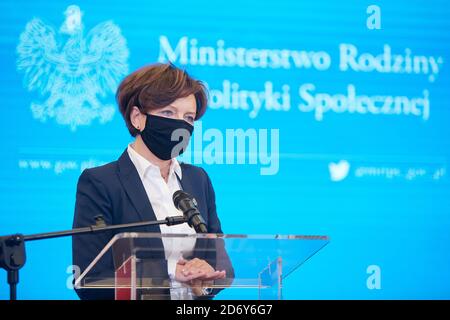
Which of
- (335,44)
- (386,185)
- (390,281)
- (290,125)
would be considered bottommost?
(390,281)

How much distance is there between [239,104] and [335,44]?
69cm

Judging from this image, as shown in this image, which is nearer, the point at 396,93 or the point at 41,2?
the point at 41,2

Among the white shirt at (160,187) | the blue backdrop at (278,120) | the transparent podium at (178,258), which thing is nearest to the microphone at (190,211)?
the transparent podium at (178,258)

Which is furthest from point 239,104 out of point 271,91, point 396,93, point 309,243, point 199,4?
point 309,243

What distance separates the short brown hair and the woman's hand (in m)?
1.11

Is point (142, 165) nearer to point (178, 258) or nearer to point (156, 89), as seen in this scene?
point (156, 89)

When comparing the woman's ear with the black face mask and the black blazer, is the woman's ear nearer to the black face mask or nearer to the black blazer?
the black face mask

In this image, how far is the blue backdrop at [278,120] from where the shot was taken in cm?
442

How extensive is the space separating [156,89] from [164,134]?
20 cm

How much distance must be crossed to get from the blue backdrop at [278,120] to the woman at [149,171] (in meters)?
0.76

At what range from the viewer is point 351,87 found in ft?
15.8

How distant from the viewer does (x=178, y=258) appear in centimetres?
277

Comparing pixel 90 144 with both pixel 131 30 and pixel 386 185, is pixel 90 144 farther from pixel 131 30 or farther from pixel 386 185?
pixel 386 185

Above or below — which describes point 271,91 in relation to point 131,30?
below
